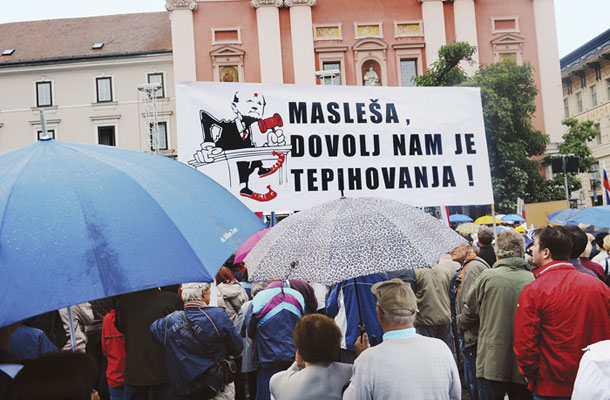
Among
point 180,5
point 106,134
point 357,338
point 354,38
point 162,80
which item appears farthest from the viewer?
point 106,134

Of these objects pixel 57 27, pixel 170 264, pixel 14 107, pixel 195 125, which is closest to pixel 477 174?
pixel 195 125

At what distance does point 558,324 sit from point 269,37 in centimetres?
3432

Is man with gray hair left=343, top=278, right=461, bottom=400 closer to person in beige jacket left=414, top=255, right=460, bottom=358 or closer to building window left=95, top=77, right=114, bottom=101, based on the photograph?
person in beige jacket left=414, top=255, right=460, bottom=358

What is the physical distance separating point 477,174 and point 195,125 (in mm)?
2360

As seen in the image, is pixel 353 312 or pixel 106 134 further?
pixel 106 134

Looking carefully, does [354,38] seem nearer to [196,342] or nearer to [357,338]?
[196,342]

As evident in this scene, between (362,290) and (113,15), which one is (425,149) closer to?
(362,290)

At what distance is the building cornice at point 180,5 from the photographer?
3694 centimetres

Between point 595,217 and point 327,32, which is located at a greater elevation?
point 327,32

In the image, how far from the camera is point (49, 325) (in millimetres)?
5836

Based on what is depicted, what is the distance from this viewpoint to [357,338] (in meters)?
4.99

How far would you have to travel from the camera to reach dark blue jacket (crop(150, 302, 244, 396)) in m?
5.26

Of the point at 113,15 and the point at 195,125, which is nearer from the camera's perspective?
the point at 195,125

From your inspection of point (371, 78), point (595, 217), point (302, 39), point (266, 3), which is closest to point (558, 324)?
point (595, 217)
